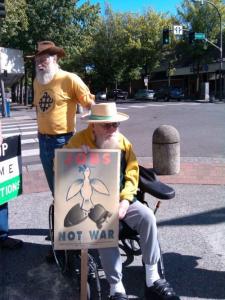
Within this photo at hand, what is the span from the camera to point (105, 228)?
3105 millimetres

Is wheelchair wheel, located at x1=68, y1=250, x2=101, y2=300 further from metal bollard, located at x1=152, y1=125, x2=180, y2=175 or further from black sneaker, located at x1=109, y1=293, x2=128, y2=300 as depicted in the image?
metal bollard, located at x1=152, y1=125, x2=180, y2=175

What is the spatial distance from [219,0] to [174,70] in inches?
412

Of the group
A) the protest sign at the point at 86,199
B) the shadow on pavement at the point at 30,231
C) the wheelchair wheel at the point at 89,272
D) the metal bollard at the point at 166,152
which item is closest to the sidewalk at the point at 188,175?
the metal bollard at the point at 166,152

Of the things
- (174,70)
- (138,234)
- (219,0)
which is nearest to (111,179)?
(138,234)

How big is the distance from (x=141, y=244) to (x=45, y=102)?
164 centimetres

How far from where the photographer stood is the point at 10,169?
4227 millimetres

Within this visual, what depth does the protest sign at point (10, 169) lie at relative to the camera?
13.5 feet

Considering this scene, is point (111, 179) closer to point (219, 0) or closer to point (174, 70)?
point (219, 0)

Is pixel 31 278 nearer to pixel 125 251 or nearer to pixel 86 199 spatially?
pixel 125 251

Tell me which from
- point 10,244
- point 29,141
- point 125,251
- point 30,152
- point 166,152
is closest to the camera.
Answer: point 125,251

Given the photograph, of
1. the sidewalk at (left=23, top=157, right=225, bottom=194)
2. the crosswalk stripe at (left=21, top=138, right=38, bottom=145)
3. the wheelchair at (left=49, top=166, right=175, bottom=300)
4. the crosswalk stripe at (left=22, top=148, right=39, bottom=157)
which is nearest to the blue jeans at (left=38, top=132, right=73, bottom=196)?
the wheelchair at (left=49, top=166, right=175, bottom=300)

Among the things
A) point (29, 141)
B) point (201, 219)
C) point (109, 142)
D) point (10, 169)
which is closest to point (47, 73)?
point (10, 169)

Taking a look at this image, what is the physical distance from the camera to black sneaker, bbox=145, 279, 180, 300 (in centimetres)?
327

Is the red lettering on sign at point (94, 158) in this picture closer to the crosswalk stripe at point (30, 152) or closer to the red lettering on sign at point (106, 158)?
the red lettering on sign at point (106, 158)
